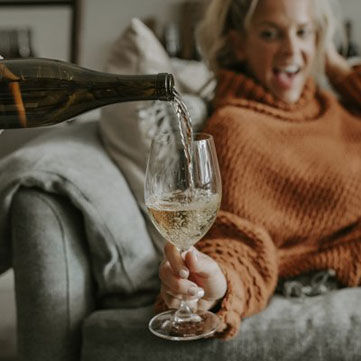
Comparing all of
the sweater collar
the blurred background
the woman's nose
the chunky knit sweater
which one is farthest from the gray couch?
the blurred background

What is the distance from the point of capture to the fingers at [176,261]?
3.42 ft

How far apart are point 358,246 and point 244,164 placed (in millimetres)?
299

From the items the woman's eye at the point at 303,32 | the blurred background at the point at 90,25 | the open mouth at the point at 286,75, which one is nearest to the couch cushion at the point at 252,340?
the open mouth at the point at 286,75

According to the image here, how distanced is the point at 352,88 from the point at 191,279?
0.86 m

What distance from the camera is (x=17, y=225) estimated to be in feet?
3.96

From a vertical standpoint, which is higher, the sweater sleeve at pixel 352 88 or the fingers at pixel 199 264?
the sweater sleeve at pixel 352 88

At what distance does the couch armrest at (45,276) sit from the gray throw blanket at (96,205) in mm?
29

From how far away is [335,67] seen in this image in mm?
1820

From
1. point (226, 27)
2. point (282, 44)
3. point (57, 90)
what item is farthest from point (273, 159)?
point (57, 90)

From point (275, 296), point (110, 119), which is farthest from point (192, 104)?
point (275, 296)

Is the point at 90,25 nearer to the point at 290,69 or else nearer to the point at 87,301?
the point at 290,69

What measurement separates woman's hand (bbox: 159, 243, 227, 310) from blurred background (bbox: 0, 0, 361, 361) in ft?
6.84

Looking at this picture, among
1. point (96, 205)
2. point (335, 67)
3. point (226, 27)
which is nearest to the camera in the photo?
point (96, 205)

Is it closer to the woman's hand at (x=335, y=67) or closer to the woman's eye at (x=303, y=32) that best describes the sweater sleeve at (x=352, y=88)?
the woman's hand at (x=335, y=67)
